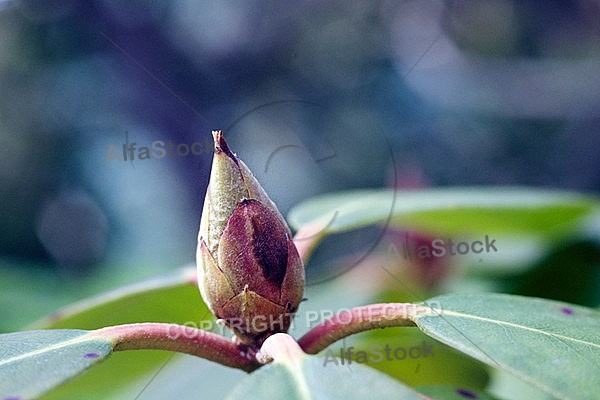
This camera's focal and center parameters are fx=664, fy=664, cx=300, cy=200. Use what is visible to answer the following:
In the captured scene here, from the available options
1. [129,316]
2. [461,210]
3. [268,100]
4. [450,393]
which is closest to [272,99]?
[268,100]

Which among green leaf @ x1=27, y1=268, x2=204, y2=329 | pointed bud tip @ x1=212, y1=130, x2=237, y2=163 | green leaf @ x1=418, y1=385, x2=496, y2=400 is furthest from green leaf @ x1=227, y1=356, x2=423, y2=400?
green leaf @ x1=27, y1=268, x2=204, y2=329

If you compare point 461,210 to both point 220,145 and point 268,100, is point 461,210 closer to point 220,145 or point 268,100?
point 220,145

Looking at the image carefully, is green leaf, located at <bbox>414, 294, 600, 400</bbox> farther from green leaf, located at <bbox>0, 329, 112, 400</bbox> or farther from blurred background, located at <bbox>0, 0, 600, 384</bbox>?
blurred background, located at <bbox>0, 0, 600, 384</bbox>

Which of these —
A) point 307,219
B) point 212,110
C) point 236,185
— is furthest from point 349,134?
point 236,185

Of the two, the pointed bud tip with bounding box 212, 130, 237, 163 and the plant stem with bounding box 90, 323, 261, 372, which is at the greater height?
the pointed bud tip with bounding box 212, 130, 237, 163

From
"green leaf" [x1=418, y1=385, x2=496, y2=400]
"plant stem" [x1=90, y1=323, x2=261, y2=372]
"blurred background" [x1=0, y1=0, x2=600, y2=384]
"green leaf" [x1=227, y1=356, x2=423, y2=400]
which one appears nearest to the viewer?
"green leaf" [x1=227, y1=356, x2=423, y2=400]
